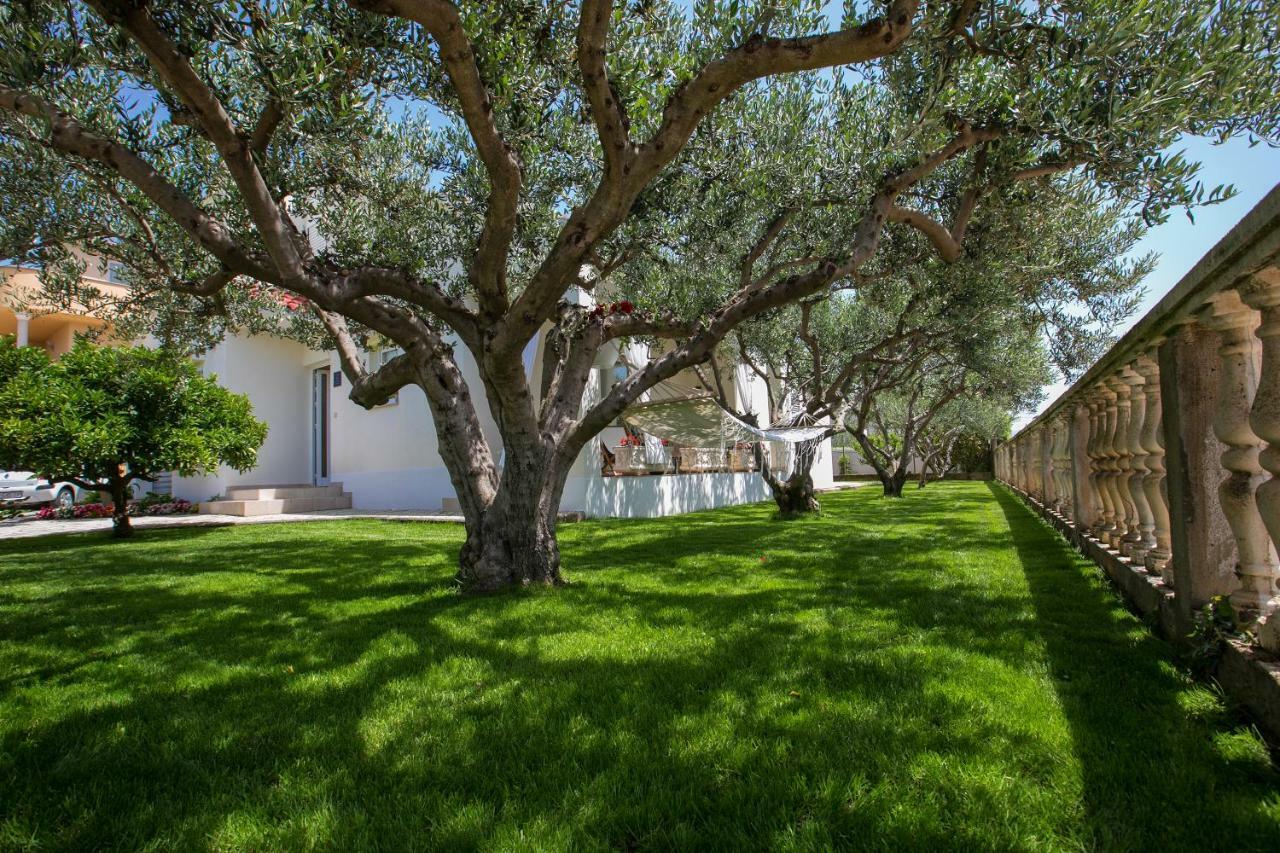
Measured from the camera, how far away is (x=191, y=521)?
13570 mm

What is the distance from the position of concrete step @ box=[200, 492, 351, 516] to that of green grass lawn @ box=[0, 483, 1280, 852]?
10.4m

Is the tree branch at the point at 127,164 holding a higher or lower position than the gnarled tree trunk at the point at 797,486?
higher

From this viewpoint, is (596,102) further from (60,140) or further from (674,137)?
(60,140)

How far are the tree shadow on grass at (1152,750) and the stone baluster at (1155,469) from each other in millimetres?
345

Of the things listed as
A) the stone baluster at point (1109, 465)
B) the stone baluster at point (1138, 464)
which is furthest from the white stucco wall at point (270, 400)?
the stone baluster at point (1138, 464)

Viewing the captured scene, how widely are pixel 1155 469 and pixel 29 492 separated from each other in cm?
2261

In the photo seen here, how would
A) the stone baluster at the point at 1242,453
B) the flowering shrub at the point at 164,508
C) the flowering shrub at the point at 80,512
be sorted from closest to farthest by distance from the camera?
the stone baluster at the point at 1242,453 → the flowering shrub at the point at 80,512 → the flowering shrub at the point at 164,508

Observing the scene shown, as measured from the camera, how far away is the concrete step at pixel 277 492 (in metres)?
15.8

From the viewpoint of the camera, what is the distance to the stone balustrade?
2053mm

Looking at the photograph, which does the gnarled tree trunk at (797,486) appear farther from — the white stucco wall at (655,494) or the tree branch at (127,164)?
the tree branch at (127,164)

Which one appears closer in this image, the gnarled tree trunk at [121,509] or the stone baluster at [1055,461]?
the stone baluster at [1055,461]

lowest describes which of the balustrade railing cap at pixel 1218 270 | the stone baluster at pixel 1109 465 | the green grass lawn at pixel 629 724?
the green grass lawn at pixel 629 724

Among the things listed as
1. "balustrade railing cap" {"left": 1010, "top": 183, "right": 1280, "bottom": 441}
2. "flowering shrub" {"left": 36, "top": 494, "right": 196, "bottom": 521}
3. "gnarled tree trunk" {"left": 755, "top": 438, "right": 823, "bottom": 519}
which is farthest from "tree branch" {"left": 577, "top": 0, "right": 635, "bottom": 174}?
"flowering shrub" {"left": 36, "top": 494, "right": 196, "bottom": 521}

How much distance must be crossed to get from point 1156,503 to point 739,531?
640 cm
